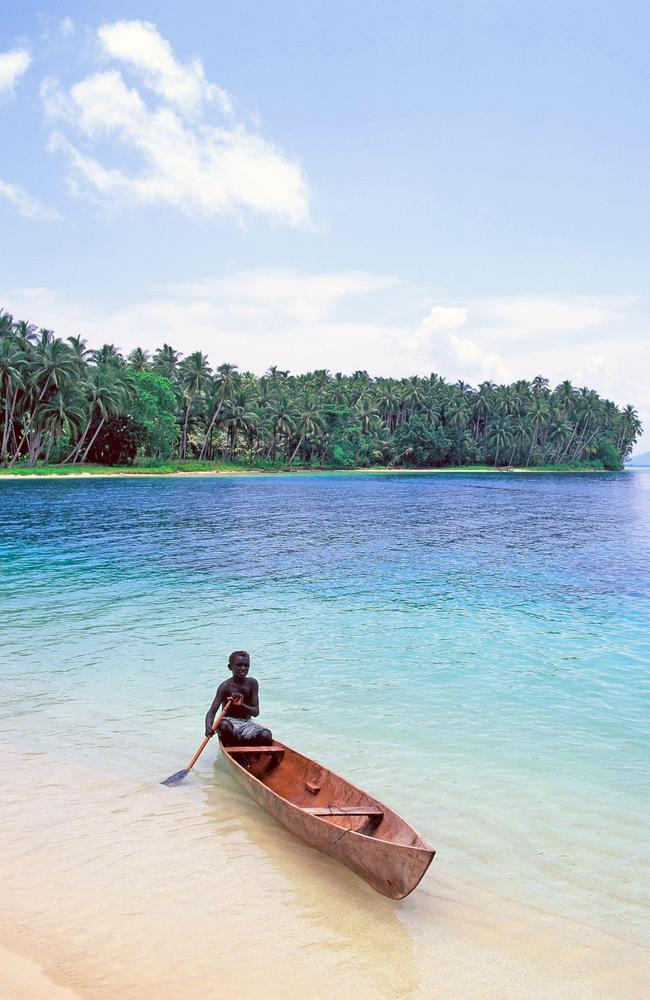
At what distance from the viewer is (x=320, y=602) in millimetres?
20219

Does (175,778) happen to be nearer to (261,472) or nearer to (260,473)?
(260,473)

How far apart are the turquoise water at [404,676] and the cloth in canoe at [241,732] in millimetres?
563

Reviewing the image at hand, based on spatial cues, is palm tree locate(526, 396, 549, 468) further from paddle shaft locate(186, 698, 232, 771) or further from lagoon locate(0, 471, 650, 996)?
paddle shaft locate(186, 698, 232, 771)

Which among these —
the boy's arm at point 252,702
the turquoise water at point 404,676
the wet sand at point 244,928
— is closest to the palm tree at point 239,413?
the turquoise water at point 404,676

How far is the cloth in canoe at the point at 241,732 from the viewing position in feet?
28.0

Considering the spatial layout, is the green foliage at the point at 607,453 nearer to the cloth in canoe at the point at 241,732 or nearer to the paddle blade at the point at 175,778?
the cloth in canoe at the point at 241,732

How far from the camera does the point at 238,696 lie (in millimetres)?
8906

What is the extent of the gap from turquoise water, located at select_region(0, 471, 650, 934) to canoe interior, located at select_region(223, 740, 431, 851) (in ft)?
2.80

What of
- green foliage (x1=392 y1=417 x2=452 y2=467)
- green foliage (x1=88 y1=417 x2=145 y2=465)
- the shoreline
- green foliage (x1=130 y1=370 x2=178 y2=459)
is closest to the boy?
the shoreline

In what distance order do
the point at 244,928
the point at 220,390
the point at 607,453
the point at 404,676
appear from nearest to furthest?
the point at 244,928
the point at 404,676
the point at 220,390
the point at 607,453

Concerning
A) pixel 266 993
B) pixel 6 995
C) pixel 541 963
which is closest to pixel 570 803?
pixel 541 963

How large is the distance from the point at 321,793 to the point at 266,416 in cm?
11811

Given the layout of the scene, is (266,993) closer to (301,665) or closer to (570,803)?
(570,803)

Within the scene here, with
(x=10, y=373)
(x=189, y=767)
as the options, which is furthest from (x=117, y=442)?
(x=189, y=767)
